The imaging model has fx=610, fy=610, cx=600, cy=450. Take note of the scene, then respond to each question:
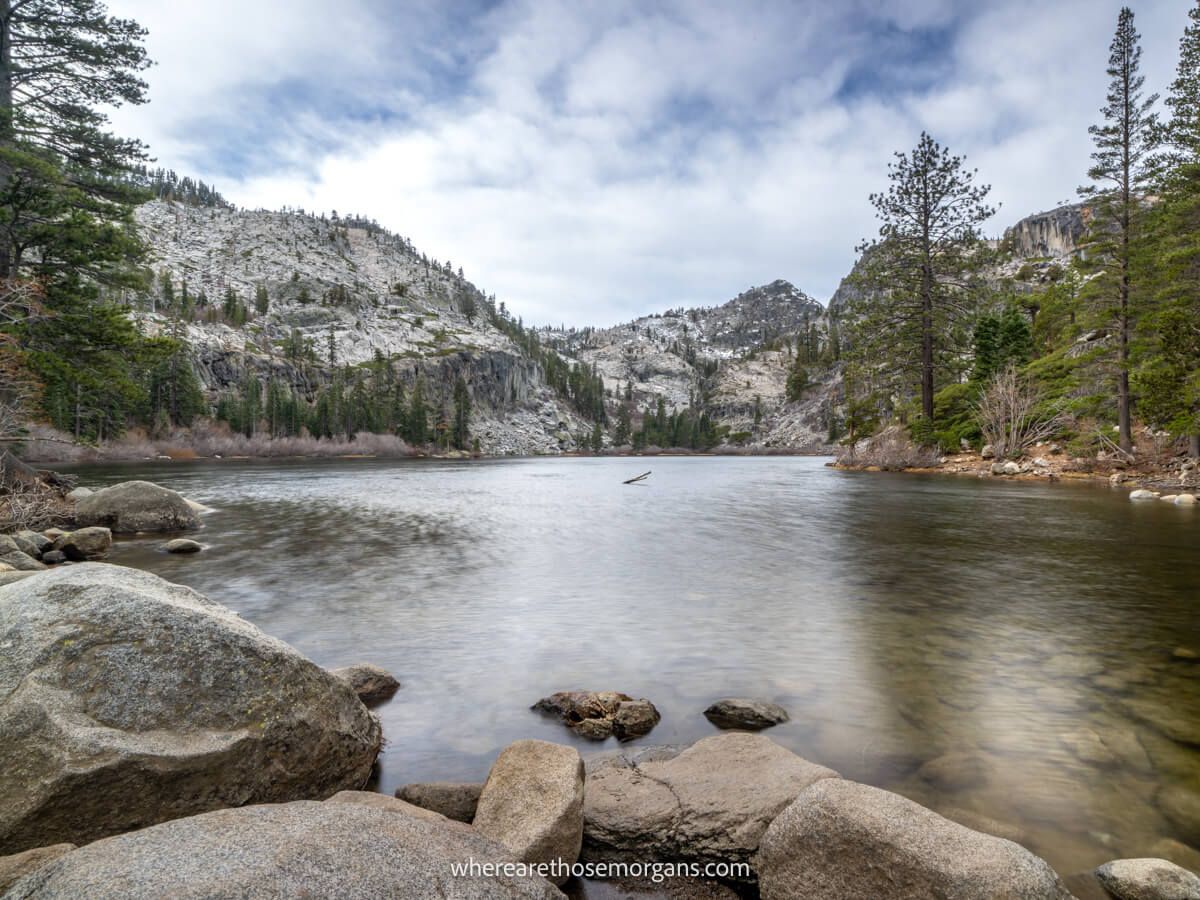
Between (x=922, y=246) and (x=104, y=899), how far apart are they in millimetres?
48291

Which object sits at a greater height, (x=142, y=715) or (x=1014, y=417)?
(x=1014, y=417)

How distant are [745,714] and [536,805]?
3.05 metres

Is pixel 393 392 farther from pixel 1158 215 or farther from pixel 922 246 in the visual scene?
pixel 1158 215

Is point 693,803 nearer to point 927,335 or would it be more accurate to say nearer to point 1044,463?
point 1044,463

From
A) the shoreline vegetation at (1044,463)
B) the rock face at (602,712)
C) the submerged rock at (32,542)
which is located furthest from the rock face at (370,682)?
the shoreline vegetation at (1044,463)

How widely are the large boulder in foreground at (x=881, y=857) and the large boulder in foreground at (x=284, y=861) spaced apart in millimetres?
1432

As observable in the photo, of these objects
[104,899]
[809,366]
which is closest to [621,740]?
[104,899]

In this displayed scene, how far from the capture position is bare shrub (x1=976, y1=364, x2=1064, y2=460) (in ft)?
119

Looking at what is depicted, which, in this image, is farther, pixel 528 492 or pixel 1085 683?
pixel 528 492

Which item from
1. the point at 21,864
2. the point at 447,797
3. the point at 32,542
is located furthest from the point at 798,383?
the point at 21,864

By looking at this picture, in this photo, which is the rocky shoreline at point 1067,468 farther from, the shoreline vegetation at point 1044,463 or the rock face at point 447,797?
the rock face at point 447,797

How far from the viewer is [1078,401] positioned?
3356cm

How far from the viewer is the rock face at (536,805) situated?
3787mm

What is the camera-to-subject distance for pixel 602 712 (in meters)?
6.35
